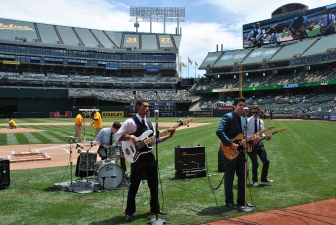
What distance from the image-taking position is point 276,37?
247 ft

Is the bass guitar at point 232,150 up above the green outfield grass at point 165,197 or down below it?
above

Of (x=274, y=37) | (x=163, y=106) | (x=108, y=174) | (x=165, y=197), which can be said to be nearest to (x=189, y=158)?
(x=165, y=197)

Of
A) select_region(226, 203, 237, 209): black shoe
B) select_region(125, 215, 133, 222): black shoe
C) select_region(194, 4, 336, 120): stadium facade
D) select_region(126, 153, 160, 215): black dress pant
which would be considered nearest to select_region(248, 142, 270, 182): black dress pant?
select_region(226, 203, 237, 209): black shoe

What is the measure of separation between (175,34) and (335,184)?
98.1 metres

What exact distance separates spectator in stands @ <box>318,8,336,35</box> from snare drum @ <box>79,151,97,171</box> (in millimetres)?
69287

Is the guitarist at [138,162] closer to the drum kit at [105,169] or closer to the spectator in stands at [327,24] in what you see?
the drum kit at [105,169]

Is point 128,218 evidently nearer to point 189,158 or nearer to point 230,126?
point 230,126

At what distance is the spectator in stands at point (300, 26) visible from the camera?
70000mm

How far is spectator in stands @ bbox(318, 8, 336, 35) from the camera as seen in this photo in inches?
2561

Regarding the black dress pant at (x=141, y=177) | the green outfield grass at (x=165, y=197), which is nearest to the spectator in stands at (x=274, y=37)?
the green outfield grass at (x=165, y=197)

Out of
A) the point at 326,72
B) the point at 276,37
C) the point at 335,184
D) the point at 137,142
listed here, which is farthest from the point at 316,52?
the point at 137,142

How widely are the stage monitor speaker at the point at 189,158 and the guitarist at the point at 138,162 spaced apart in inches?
122

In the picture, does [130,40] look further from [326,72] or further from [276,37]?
[326,72]

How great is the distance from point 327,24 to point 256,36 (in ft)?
57.7
